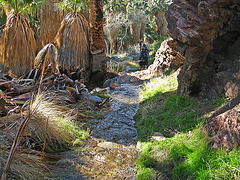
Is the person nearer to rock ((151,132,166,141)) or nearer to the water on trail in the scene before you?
the water on trail

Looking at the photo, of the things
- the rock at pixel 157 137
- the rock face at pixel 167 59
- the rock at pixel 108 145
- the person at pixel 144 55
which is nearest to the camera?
the rock at pixel 157 137

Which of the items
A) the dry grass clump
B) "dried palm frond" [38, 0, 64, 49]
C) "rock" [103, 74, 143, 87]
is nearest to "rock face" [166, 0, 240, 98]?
the dry grass clump

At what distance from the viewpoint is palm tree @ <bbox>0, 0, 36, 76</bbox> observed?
28.1ft

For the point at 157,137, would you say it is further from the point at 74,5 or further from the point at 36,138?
the point at 74,5

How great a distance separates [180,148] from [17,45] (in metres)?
7.98

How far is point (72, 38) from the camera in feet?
30.1

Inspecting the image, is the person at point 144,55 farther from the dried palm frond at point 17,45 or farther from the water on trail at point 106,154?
the water on trail at point 106,154

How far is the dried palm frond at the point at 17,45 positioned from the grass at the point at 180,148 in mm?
6011

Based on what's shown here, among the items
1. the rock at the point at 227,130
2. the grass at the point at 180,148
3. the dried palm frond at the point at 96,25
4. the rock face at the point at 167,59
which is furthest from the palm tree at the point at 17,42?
the rock at the point at 227,130

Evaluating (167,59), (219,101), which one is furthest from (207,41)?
(167,59)

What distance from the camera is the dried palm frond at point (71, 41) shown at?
29.9 feet

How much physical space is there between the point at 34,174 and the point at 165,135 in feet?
8.09

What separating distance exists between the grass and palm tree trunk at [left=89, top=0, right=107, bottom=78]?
17.0 feet

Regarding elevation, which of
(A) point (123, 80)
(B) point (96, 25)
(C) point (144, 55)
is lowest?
(A) point (123, 80)
